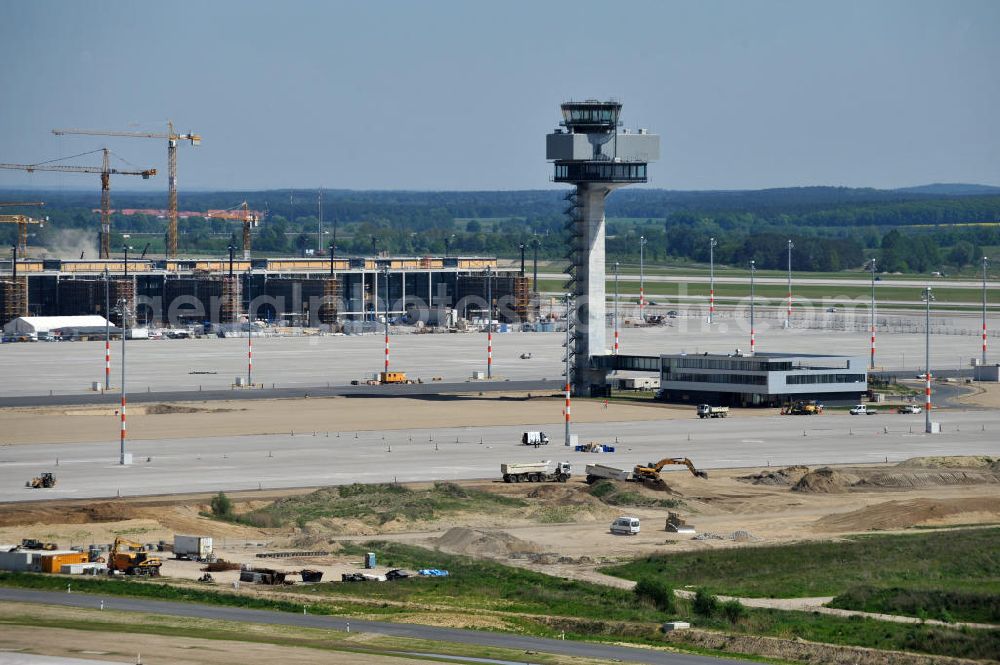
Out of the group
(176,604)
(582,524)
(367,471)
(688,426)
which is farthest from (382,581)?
(688,426)

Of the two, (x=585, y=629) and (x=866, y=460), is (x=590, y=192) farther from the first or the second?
(x=585, y=629)

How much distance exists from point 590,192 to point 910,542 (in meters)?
72.0

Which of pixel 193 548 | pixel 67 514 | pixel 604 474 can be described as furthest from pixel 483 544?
pixel 604 474

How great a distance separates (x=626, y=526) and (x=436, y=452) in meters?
28.7

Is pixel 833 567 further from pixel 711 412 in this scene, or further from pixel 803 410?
pixel 803 410

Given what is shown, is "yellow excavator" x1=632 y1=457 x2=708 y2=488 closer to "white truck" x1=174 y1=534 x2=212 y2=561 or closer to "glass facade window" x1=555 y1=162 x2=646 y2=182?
"white truck" x1=174 y1=534 x2=212 y2=561

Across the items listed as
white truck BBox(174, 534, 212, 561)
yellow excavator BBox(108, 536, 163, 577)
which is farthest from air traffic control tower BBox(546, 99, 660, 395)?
yellow excavator BBox(108, 536, 163, 577)

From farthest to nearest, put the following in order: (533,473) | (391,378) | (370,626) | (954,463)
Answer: (391,378), (954,463), (533,473), (370,626)

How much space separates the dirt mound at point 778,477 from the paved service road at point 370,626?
1615 inches

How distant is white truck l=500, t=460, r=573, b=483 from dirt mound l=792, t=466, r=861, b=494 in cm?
1257

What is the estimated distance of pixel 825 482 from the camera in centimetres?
9131

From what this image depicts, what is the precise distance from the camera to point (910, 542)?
73812 millimetres

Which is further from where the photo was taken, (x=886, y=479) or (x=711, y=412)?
(x=711, y=412)

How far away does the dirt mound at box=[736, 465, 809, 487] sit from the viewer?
93000 mm
